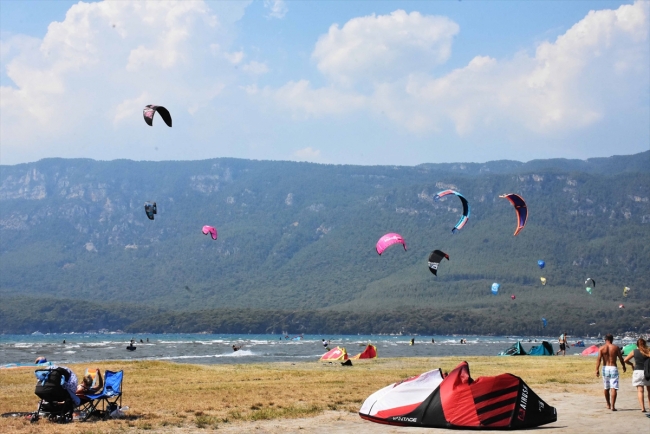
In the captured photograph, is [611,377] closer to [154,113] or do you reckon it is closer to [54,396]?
[54,396]

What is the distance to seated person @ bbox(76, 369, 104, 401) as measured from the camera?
21.0 metres

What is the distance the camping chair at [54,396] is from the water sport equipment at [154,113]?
43.6ft

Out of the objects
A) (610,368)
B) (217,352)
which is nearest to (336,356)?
(610,368)

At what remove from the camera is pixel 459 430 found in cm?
1794

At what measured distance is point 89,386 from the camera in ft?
71.4

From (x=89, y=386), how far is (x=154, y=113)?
48.3ft

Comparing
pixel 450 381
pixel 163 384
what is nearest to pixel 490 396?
pixel 450 381

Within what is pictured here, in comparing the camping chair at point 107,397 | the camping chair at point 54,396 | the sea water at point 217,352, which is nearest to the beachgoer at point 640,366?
the camping chair at point 107,397

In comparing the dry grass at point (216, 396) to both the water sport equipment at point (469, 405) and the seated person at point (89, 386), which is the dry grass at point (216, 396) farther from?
the water sport equipment at point (469, 405)

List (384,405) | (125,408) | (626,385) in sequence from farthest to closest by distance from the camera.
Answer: (626,385), (125,408), (384,405)

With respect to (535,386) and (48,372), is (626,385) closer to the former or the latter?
(535,386)

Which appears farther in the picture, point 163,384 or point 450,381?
point 163,384

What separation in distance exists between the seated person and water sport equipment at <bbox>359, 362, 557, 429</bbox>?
8.16 m

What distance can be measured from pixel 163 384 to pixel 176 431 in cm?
1382
